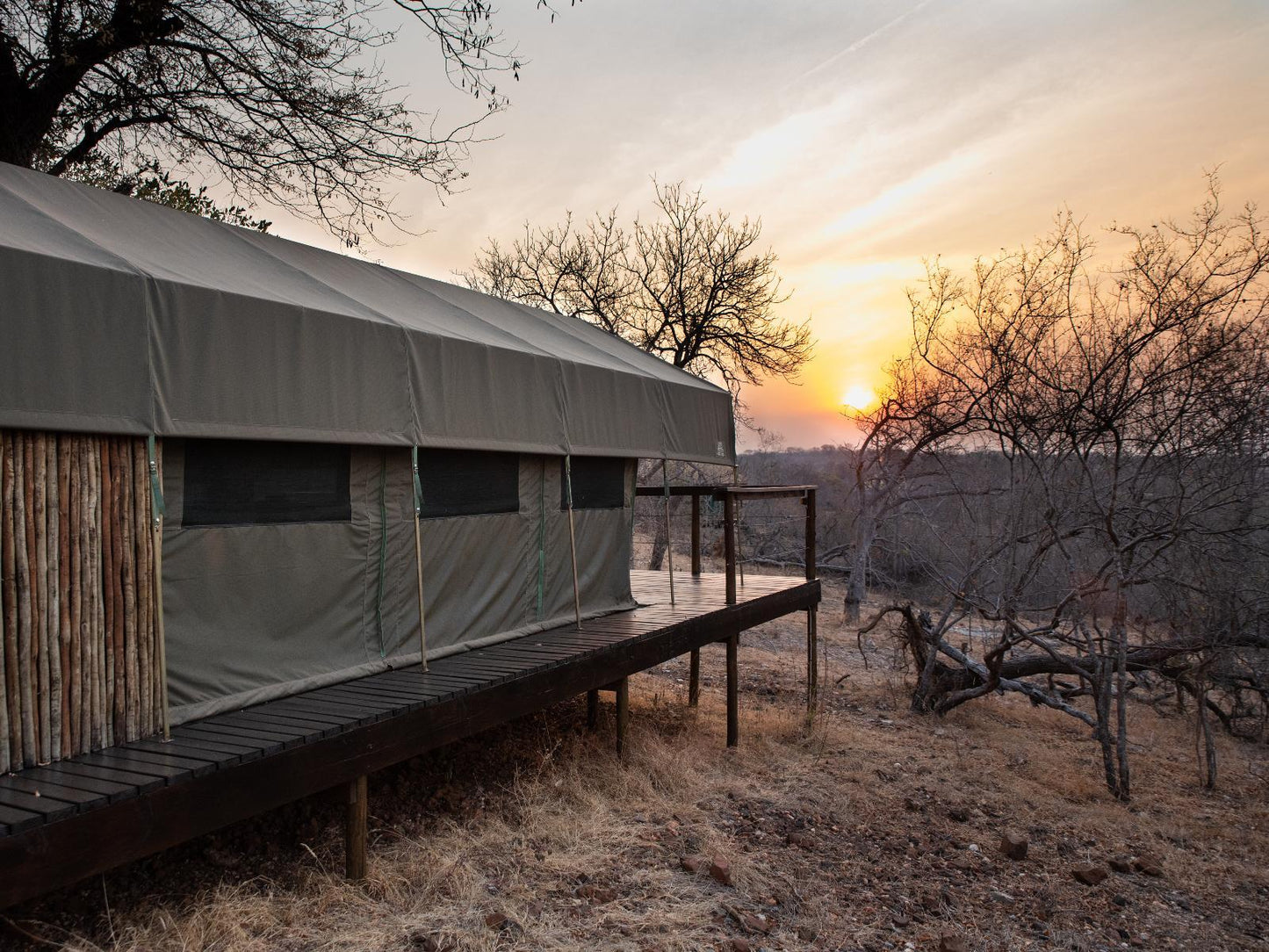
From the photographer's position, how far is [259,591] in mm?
4355

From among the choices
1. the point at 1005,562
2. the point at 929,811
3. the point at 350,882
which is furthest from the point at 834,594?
the point at 350,882

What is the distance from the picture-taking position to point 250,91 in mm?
8602

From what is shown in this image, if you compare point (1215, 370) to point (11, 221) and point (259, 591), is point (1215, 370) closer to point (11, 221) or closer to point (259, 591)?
point (259, 591)

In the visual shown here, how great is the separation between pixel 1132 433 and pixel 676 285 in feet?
35.6

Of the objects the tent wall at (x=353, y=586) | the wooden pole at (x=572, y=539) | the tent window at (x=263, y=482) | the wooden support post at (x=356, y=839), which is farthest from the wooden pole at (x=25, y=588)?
the wooden pole at (x=572, y=539)

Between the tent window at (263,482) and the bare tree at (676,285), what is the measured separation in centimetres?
1199

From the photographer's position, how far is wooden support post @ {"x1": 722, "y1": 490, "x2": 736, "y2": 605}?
7227 millimetres

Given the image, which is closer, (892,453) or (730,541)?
(730,541)

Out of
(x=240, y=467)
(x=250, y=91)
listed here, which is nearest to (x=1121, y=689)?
(x=240, y=467)

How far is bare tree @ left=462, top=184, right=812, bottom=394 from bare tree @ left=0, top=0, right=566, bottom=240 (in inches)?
315

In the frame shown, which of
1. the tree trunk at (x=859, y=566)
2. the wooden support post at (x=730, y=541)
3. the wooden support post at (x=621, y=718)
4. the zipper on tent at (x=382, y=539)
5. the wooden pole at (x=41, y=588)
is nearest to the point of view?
the wooden pole at (x=41, y=588)

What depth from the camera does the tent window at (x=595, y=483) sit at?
6.91 meters

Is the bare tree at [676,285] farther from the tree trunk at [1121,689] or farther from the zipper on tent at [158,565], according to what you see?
the zipper on tent at [158,565]

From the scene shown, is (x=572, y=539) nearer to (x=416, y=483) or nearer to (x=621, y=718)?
(x=621, y=718)
